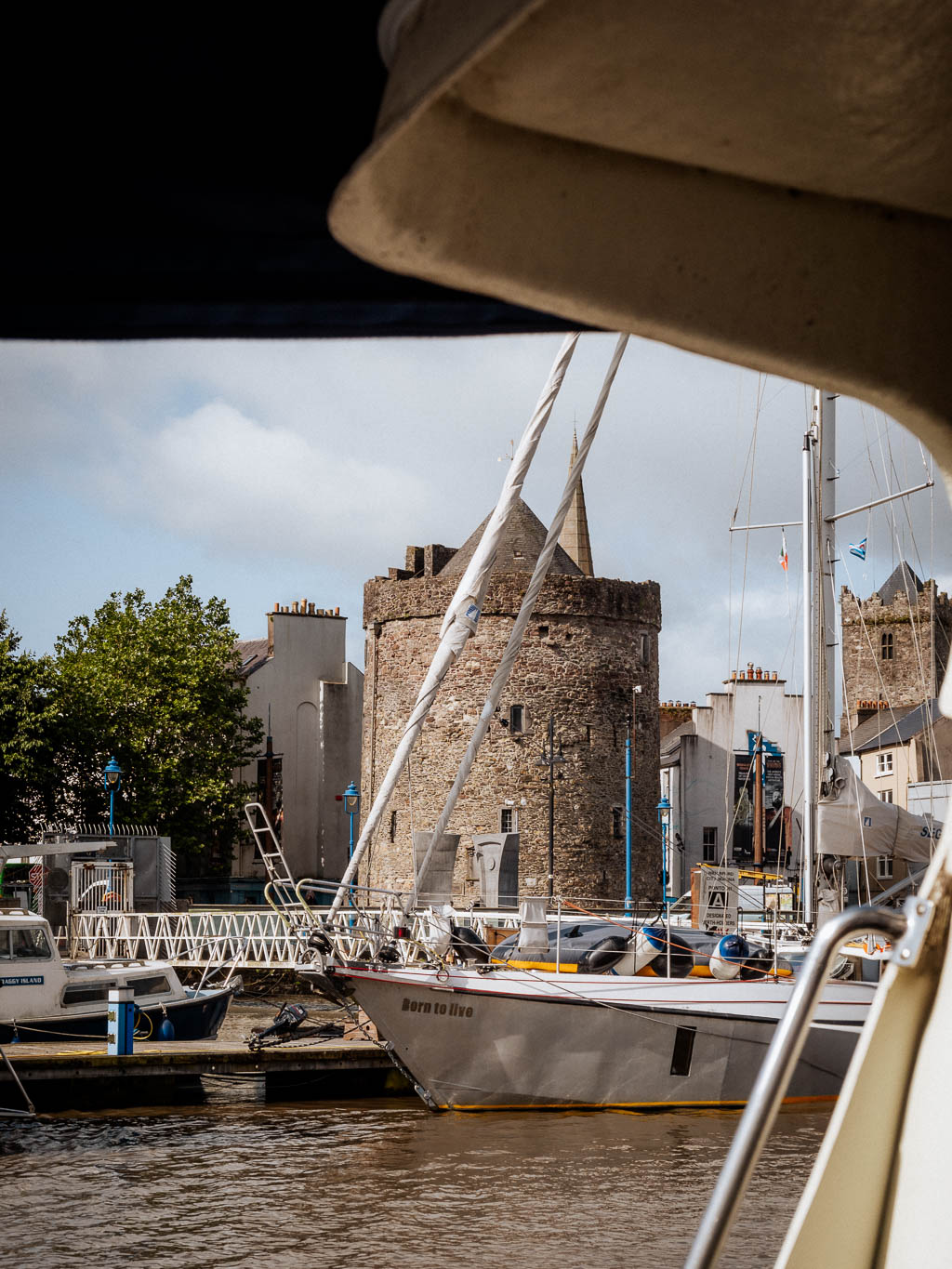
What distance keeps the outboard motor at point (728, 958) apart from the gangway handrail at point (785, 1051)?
49.2 ft

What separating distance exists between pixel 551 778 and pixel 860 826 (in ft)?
82.6

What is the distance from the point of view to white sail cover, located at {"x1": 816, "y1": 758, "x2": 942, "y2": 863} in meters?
17.5

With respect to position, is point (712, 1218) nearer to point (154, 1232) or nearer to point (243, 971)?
point (154, 1232)

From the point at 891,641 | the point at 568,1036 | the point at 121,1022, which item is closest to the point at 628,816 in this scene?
the point at 568,1036

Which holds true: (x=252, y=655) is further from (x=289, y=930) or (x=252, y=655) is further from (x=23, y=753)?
(x=289, y=930)

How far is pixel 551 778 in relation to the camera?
42531mm

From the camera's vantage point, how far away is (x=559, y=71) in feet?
5.39

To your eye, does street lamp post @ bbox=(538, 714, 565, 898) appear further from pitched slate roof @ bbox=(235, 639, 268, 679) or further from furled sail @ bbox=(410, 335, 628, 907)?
furled sail @ bbox=(410, 335, 628, 907)

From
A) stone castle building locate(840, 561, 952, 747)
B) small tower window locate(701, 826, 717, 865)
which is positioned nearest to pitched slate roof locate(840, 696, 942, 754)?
small tower window locate(701, 826, 717, 865)

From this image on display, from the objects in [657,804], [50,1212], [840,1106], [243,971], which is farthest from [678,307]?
[657,804]

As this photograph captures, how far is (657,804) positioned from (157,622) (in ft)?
58.2

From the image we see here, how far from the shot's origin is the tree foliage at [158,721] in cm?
4197

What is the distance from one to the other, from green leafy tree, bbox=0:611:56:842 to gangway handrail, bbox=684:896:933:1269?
38.9m

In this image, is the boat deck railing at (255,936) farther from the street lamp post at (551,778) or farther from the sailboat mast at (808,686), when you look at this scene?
the street lamp post at (551,778)
